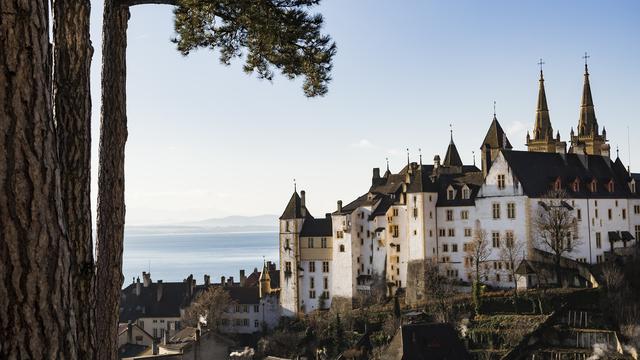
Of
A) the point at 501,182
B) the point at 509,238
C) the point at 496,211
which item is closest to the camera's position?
the point at 509,238

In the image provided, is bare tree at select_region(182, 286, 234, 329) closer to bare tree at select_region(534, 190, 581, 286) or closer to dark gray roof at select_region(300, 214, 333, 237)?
dark gray roof at select_region(300, 214, 333, 237)

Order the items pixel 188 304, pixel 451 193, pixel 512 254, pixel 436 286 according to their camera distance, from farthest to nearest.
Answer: pixel 188 304 → pixel 451 193 → pixel 436 286 → pixel 512 254

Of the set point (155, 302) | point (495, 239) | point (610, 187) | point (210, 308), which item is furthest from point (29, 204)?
point (155, 302)

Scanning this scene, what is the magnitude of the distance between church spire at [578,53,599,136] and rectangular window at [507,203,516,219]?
14901 millimetres

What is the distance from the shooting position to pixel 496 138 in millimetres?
65062

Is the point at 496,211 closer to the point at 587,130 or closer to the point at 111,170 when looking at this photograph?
the point at 587,130

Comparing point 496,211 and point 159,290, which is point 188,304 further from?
point 496,211

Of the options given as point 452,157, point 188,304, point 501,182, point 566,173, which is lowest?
point 188,304

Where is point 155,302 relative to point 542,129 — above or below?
below

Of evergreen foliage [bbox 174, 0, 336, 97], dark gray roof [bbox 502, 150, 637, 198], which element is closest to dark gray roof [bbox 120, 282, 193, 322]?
dark gray roof [bbox 502, 150, 637, 198]

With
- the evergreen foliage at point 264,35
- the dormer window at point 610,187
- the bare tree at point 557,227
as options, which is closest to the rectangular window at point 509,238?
the bare tree at point 557,227

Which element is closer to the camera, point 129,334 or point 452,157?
point 452,157

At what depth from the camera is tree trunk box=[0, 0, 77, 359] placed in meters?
4.56

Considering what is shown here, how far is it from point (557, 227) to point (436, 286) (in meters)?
9.99
